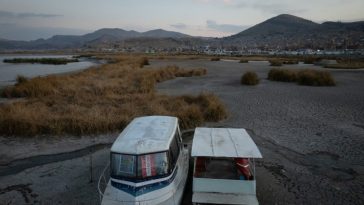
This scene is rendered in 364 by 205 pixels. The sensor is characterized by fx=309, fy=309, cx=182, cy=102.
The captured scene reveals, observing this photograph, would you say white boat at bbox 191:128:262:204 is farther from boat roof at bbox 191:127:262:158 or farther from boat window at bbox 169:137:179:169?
boat window at bbox 169:137:179:169

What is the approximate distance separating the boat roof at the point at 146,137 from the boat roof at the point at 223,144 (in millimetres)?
731

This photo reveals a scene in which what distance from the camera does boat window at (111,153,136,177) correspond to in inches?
264

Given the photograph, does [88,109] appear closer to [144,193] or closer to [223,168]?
[223,168]

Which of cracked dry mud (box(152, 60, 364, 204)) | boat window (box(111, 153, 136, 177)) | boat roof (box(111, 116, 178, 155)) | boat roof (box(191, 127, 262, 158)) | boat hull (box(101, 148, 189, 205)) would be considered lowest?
cracked dry mud (box(152, 60, 364, 204))

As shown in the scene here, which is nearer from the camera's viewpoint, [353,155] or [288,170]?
[288,170]

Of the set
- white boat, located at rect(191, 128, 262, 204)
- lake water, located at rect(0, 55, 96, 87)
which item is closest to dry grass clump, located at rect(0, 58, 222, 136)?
white boat, located at rect(191, 128, 262, 204)

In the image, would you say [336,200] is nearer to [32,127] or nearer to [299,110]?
[299,110]

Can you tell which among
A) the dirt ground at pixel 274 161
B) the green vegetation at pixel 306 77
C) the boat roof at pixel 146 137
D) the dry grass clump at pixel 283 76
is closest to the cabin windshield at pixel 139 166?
the boat roof at pixel 146 137

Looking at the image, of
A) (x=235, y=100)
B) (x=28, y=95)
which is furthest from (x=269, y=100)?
(x=28, y=95)

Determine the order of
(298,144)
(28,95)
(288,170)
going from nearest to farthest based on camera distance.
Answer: (288,170) → (298,144) → (28,95)

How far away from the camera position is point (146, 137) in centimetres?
745

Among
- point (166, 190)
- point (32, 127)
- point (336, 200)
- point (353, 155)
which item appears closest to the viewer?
point (166, 190)

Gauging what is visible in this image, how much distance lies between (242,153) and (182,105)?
1059cm

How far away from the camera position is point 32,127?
557 inches
